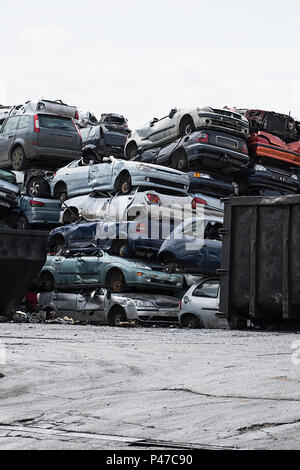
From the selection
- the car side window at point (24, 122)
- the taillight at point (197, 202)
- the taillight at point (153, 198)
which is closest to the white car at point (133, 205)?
the taillight at point (153, 198)

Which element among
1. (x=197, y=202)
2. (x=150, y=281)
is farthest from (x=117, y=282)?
(x=197, y=202)

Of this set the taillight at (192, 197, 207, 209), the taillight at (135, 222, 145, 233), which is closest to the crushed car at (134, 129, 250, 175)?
the taillight at (192, 197, 207, 209)

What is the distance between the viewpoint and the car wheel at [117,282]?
61.9 ft

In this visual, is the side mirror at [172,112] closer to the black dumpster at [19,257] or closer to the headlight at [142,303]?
the headlight at [142,303]

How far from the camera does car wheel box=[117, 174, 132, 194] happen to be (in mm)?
21325

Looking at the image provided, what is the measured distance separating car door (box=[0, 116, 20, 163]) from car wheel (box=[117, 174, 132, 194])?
6738mm

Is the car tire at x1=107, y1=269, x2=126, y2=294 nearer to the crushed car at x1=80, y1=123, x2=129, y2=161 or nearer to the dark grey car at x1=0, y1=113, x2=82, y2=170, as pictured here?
the dark grey car at x1=0, y1=113, x2=82, y2=170

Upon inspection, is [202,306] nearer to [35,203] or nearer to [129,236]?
[129,236]

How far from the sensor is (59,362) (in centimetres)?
920

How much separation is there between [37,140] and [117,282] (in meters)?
8.83

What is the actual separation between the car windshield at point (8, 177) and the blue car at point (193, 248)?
7353mm

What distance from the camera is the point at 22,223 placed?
2395cm

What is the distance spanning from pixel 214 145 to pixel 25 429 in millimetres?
18484
